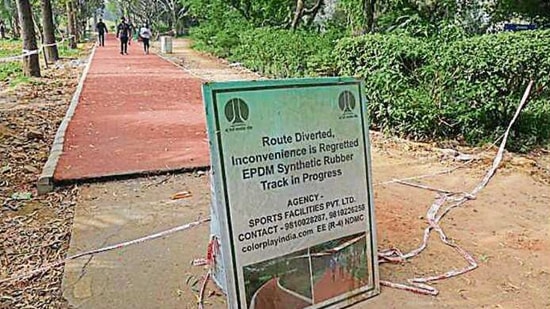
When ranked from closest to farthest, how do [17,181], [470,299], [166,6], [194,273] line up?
[470,299] < [194,273] < [17,181] < [166,6]

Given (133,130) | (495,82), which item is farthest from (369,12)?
(133,130)

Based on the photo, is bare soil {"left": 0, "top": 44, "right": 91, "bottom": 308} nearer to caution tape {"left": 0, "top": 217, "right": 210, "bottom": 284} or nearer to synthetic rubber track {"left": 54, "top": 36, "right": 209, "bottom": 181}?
caution tape {"left": 0, "top": 217, "right": 210, "bottom": 284}

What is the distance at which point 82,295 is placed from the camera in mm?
2934

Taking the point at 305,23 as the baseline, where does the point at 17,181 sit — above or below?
below

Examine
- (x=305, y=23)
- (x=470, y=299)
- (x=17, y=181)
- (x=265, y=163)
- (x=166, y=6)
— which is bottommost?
(x=470, y=299)

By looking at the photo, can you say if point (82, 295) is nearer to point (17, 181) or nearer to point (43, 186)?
point (43, 186)

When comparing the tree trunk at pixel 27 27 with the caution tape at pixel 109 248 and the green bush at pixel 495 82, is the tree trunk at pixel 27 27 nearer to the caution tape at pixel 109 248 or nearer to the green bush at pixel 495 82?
the green bush at pixel 495 82

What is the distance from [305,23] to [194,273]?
13903 millimetres

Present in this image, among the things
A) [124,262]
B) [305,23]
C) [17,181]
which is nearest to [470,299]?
[124,262]

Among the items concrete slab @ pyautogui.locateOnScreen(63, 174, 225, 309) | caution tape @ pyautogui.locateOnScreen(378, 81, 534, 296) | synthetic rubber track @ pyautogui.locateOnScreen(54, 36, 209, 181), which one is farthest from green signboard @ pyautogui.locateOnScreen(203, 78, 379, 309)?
synthetic rubber track @ pyautogui.locateOnScreen(54, 36, 209, 181)

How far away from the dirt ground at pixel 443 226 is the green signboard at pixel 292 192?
0.36 meters

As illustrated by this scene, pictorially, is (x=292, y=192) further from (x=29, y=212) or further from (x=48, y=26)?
(x=48, y=26)

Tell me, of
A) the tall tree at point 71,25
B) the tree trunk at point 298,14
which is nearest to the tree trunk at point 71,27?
the tall tree at point 71,25

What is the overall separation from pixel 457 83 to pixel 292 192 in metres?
4.27
